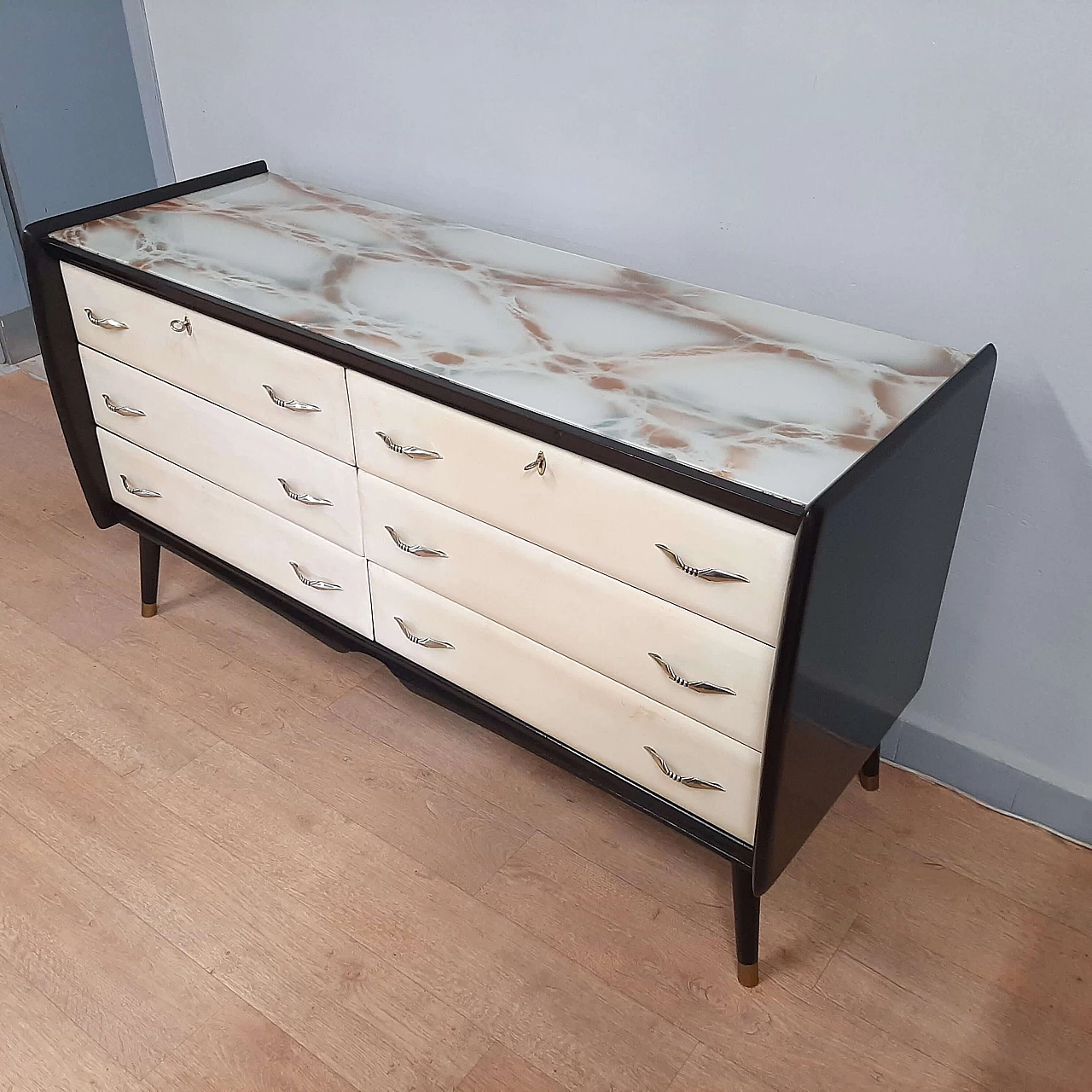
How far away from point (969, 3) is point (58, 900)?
5.13 ft

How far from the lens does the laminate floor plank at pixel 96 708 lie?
5.41 ft

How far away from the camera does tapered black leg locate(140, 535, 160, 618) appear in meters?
1.87

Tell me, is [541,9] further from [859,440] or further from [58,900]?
[58,900]

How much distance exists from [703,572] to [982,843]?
75 centimetres

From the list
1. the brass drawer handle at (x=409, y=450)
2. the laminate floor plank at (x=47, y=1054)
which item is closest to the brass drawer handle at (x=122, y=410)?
the brass drawer handle at (x=409, y=450)

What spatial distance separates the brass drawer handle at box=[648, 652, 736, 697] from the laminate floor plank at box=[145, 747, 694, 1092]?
43 centimetres

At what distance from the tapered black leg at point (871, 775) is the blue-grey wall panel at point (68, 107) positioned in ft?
7.84

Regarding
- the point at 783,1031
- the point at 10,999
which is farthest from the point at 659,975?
the point at 10,999

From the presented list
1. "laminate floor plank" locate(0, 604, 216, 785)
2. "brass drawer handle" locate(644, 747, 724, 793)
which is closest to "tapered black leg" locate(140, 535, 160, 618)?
"laminate floor plank" locate(0, 604, 216, 785)

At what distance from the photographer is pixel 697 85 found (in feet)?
4.57

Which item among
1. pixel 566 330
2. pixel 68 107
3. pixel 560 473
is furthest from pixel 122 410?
pixel 68 107

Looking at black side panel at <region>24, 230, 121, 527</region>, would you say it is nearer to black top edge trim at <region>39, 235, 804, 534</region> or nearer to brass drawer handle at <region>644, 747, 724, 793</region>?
black top edge trim at <region>39, 235, 804, 534</region>

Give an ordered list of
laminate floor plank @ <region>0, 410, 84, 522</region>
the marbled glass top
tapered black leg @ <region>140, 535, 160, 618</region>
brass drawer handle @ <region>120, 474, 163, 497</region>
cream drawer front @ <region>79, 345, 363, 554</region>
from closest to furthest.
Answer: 1. the marbled glass top
2. cream drawer front @ <region>79, 345, 363, 554</region>
3. brass drawer handle @ <region>120, 474, 163, 497</region>
4. tapered black leg @ <region>140, 535, 160, 618</region>
5. laminate floor plank @ <region>0, 410, 84, 522</region>

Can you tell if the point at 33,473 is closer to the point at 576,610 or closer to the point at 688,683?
the point at 576,610
